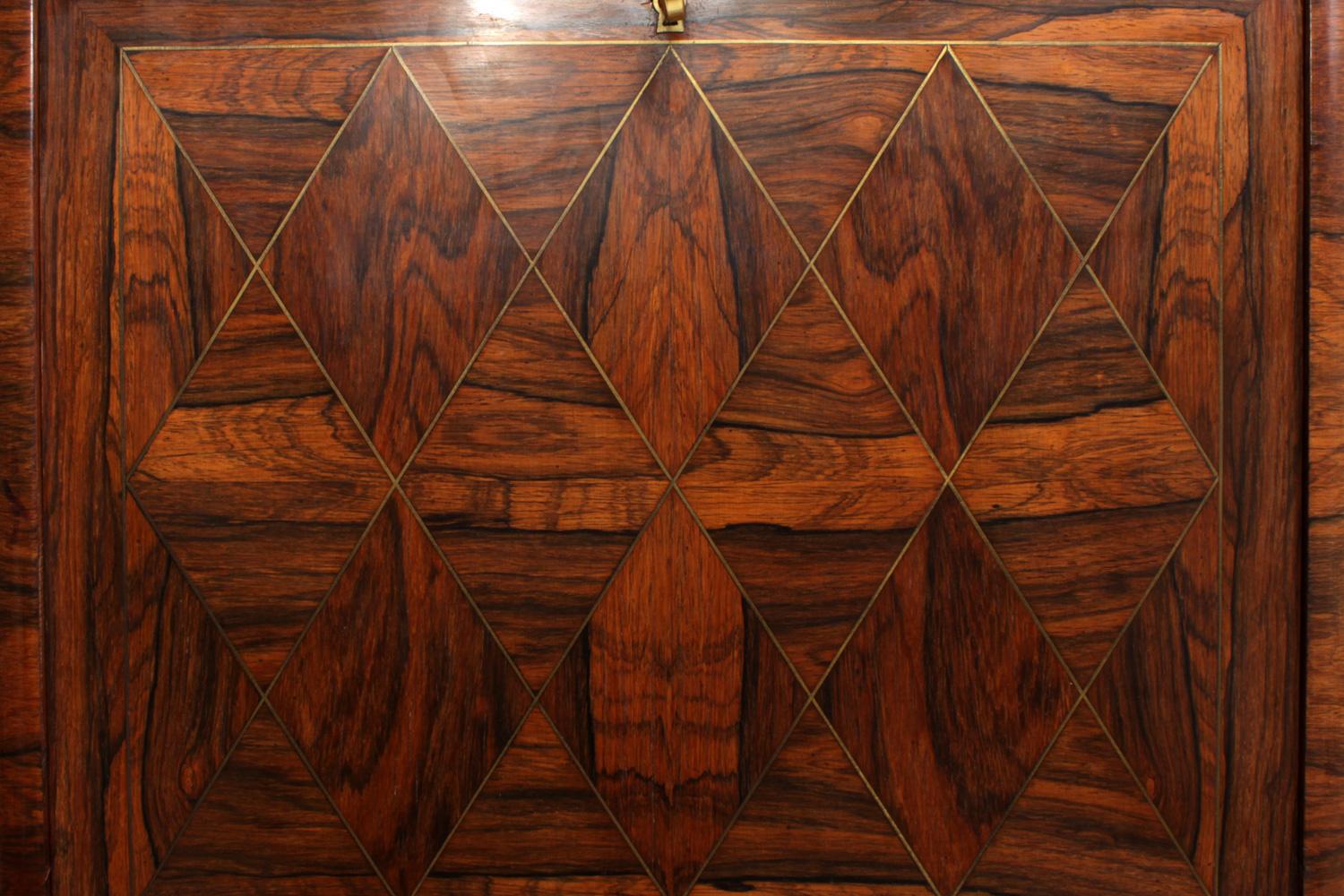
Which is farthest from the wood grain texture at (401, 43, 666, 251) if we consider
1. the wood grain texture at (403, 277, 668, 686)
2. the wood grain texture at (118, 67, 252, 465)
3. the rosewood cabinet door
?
the wood grain texture at (118, 67, 252, 465)

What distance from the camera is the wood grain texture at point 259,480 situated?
1.04 meters

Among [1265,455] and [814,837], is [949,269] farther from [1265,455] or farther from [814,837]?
[814,837]

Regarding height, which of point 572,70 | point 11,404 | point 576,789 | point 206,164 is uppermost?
point 572,70

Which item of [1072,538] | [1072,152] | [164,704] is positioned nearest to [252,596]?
[164,704]

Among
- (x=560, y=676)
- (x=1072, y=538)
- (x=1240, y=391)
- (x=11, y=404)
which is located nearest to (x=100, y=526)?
(x=11, y=404)

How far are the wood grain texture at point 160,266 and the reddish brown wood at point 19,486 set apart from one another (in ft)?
0.34

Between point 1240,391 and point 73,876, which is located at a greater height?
point 1240,391

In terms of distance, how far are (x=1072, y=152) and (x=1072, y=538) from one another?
48cm

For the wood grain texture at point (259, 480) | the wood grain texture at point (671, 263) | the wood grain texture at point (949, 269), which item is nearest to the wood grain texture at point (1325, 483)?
the wood grain texture at point (949, 269)

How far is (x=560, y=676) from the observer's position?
41.2 inches

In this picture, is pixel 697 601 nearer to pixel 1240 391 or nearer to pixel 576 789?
pixel 576 789

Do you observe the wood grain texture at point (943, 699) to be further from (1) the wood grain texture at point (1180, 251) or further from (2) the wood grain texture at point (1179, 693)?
(1) the wood grain texture at point (1180, 251)

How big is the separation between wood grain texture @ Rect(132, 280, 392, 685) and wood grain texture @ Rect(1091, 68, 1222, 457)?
0.96 meters

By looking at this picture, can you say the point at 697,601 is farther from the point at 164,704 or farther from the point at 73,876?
the point at 73,876
